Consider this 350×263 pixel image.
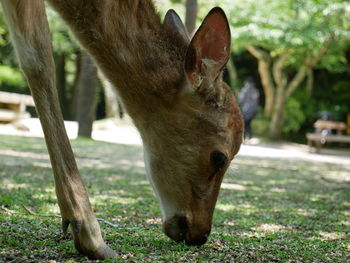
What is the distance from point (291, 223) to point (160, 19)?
2.25m

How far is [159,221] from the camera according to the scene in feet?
14.0

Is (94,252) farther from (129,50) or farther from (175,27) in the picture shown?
(175,27)

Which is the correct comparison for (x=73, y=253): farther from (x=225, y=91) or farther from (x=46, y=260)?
(x=225, y=91)

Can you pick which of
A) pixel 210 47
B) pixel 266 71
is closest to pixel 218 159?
pixel 210 47

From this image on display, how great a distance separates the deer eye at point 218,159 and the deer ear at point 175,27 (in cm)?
74

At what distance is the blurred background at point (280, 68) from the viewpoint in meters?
18.7

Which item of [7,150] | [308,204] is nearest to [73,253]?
[308,204]

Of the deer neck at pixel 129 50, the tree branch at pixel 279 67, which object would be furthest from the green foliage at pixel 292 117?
the deer neck at pixel 129 50

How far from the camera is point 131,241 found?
3.38 meters

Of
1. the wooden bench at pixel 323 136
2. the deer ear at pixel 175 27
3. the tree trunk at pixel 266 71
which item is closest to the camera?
the deer ear at pixel 175 27

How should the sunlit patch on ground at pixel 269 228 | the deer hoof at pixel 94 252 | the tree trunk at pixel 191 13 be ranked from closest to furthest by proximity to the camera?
the deer hoof at pixel 94 252
the sunlit patch on ground at pixel 269 228
the tree trunk at pixel 191 13

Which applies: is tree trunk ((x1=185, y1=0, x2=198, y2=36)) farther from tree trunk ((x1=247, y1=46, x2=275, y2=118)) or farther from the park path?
tree trunk ((x1=247, y1=46, x2=275, y2=118))

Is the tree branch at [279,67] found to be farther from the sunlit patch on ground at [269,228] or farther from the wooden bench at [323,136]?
the sunlit patch on ground at [269,228]

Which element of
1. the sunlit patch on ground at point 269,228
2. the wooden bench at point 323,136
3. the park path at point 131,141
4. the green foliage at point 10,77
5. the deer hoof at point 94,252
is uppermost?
the green foliage at point 10,77
